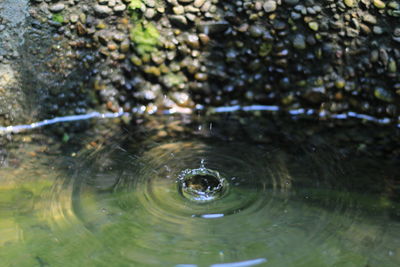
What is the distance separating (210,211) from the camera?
234 cm

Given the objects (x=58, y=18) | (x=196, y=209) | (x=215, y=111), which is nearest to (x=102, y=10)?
(x=58, y=18)

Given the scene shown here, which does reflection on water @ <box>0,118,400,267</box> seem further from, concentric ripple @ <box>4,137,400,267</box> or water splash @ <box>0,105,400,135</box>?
water splash @ <box>0,105,400,135</box>

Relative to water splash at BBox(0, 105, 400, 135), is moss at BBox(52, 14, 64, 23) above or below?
above

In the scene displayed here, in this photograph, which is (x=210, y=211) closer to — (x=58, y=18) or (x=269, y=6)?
(x=269, y=6)

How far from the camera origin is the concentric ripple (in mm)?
2084

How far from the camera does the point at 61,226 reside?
224 centimetres

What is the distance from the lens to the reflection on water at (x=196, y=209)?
209 centimetres

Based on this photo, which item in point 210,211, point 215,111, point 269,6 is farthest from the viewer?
point 215,111

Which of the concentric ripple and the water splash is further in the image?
the water splash

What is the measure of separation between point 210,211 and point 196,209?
0.06m

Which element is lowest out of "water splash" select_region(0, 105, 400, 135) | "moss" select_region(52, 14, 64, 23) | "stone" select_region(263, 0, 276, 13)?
"water splash" select_region(0, 105, 400, 135)

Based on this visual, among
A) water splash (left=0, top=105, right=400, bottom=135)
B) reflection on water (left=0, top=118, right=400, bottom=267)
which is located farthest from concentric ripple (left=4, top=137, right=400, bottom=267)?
water splash (left=0, top=105, right=400, bottom=135)

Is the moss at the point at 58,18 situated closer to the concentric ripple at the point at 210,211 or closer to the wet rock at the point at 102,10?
the wet rock at the point at 102,10

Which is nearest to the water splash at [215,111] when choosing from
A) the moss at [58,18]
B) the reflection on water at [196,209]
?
the reflection on water at [196,209]
